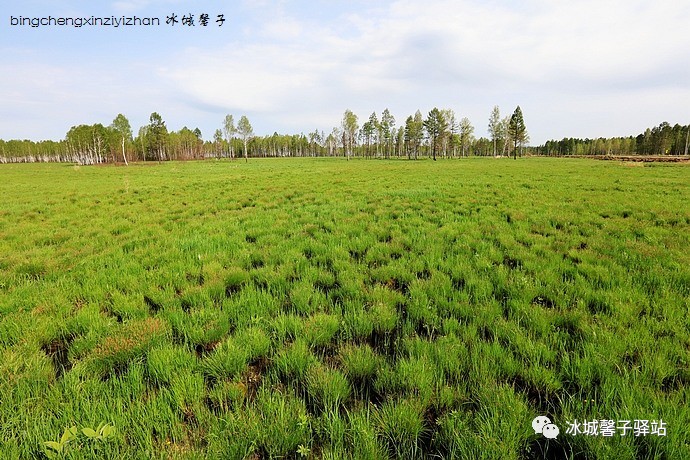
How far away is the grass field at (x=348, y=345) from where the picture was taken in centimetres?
229

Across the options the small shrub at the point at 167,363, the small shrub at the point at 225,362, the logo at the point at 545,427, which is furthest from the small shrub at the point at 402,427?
the small shrub at the point at 167,363

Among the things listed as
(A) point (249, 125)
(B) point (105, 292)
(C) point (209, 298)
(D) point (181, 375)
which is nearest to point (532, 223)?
(C) point (209, 298)

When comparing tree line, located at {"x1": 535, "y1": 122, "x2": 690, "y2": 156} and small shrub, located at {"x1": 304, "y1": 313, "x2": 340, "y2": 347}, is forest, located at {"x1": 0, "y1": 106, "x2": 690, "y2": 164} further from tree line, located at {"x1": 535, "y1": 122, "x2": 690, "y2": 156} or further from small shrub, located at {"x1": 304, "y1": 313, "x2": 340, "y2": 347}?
small shrub, located at {"x1": 304, "y1": 313, "x2": 340, "y2": 347}

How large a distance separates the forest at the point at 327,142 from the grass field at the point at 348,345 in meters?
73.6

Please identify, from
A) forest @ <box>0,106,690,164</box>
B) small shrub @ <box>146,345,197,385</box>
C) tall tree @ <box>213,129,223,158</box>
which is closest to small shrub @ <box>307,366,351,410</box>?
small shrub @ <box>146,345,197,385</box>

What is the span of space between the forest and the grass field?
73.6 metres

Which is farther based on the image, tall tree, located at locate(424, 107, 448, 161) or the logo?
tall tree, located at locate(424, 107, 448, 161)

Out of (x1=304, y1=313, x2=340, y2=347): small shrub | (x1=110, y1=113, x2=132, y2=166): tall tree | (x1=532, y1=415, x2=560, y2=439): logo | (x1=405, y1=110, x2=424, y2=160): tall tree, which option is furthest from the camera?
(x1=405, y1=110, x2=424, y2=160): tall tree

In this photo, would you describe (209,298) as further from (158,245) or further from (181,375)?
(158,245)

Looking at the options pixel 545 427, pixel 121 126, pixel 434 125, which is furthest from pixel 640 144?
pixel 121 126

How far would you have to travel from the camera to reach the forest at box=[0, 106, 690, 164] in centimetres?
7788

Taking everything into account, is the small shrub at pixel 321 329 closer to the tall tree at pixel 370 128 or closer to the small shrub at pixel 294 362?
the small shrub at pixel 294 362

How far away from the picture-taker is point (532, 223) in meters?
8.80

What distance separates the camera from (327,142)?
134 meters
